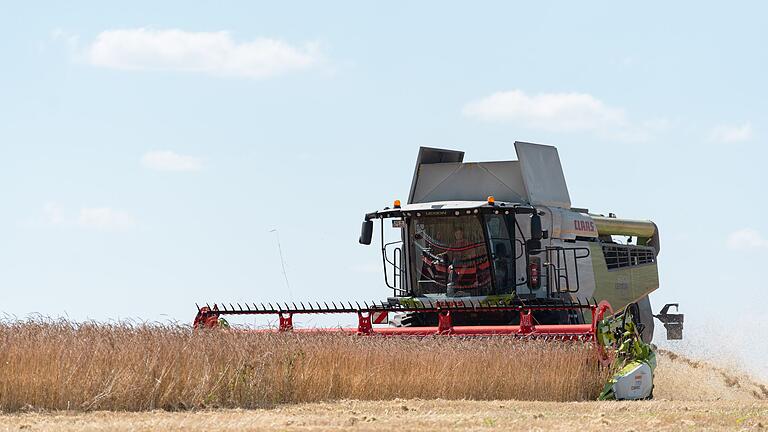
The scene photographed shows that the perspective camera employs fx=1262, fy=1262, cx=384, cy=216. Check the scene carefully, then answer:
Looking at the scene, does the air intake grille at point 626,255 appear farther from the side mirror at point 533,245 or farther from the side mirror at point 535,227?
the side mirror at point 535,227

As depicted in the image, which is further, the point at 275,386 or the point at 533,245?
the point at 533,245

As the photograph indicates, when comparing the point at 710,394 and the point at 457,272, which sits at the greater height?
the point at 457,272

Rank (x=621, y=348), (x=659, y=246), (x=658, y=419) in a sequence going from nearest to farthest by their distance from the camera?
(x=658, y=419) → (x=621, y=348) → (x=659, y=246)

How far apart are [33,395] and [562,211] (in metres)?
8.06

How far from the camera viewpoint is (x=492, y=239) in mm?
15594

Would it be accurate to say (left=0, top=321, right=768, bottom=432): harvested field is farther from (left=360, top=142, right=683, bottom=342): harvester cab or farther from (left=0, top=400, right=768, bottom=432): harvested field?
(left=360, top=142, right=683, bottom=342): harvester cab

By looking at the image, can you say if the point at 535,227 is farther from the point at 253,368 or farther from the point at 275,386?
the point at 253,368

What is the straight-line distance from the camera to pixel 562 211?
16500mm

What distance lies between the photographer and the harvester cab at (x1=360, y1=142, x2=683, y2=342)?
1550 cm

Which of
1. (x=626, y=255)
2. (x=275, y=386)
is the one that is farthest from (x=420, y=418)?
(x=626, y=255)

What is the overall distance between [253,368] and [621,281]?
7.61 m

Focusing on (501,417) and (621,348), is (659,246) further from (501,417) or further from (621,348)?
(501,417)

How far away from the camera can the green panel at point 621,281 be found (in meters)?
17.0

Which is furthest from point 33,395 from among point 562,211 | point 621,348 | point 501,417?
point 562,211
